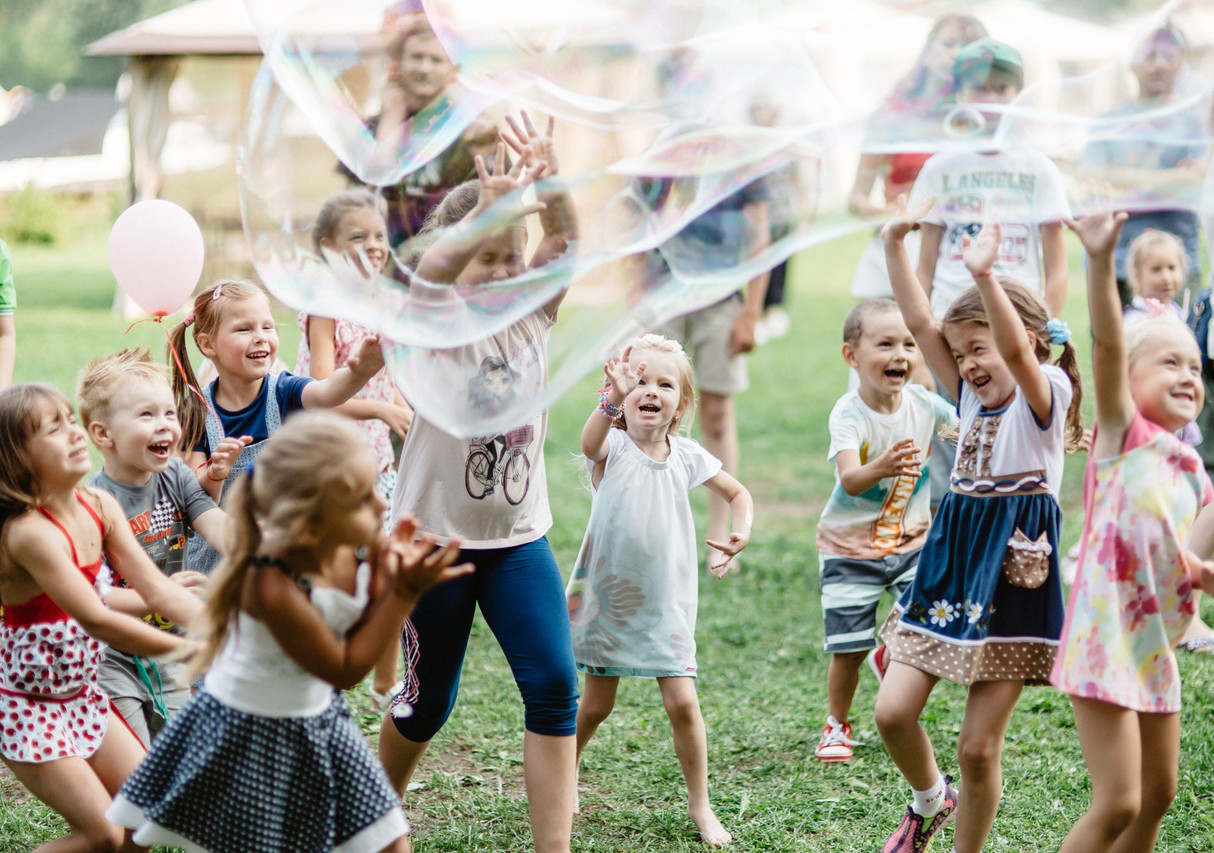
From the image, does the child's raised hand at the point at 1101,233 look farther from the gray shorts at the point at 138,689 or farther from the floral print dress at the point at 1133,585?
the gray shorts at the point at 138,689

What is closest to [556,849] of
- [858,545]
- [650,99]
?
[858,545]

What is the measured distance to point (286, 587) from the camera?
97.3 inches

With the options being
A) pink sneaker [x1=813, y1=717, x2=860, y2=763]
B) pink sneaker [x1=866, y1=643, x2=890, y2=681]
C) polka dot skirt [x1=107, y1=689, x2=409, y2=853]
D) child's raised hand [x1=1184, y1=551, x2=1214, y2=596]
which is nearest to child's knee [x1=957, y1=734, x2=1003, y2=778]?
pink sneaker [x1=866, y1=643, x2=890, y2=681]

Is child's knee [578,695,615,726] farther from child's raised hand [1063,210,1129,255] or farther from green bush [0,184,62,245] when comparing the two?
green bush [0,184,62,245]

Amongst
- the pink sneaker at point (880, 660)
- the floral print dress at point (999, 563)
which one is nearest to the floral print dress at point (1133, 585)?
the floral print dress at point (999, 563)

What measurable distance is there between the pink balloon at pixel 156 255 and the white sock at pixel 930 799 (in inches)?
99.4

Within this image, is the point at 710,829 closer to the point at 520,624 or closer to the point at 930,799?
the point at 930,799

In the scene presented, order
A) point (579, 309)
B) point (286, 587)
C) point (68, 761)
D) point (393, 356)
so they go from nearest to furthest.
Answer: point (286, 587), point (68, 761), point (393, 356), point (579, 309)

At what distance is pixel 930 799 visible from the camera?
3.48 meters

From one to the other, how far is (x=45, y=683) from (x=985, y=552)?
220 centimetres

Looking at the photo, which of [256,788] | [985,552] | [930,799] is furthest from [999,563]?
[256,788]

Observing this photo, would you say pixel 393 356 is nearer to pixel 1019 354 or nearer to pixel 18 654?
pixel 18 654

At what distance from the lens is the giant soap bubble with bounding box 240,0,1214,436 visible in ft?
10.7

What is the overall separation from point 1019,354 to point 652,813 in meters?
1.74
